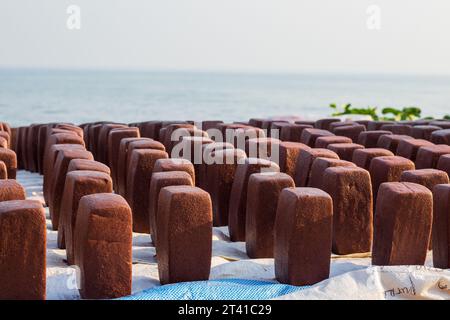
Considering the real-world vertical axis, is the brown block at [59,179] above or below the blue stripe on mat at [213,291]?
above

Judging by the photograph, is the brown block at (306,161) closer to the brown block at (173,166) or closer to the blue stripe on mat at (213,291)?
the brown block at (173,166)

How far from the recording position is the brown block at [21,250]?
2.62m

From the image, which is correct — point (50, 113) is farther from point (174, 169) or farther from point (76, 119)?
point (174, 169)

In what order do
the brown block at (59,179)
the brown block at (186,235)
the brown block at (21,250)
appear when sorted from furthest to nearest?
1. the brown block at (59,179)
2. the brown block at (186,235)
3. the brown block at (21,250)

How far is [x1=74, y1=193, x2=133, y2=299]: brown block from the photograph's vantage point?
276 centimetres

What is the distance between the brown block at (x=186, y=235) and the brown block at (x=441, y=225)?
99cm

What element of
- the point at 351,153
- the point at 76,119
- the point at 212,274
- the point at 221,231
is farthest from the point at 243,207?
the point at 76,119

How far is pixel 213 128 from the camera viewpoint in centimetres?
629

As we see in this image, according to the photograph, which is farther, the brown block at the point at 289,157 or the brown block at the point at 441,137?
the brown block at the point at 441,137

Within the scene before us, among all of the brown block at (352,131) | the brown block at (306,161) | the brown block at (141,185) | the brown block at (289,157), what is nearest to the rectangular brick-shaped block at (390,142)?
the brown block at (352,131)

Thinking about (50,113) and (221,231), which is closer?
(221,231)

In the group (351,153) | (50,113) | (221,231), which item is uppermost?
(351,153)

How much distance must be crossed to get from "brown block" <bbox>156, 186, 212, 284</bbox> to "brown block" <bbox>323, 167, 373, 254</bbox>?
748mm

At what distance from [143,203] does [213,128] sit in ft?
7.79
